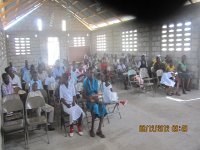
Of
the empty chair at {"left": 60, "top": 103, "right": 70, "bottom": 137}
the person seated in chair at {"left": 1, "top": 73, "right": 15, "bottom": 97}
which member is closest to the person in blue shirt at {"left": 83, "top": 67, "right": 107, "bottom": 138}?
the empty chair at {"left": 60, "top": 103, "right": 70, "bottom": 137}

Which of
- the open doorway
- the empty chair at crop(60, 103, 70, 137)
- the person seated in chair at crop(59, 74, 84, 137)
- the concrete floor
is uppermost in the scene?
the open doorway

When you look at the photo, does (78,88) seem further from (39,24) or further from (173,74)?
(39,24)

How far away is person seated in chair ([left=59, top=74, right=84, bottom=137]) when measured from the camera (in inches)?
173

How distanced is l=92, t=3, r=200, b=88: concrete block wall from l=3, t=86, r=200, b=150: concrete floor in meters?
2.46

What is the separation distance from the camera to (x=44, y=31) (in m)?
16.2

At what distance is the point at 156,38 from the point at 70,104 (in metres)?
6.96

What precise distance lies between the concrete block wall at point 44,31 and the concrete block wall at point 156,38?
342cm

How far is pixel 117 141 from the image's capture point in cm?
411

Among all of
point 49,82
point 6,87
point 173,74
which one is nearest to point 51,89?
point 49,82

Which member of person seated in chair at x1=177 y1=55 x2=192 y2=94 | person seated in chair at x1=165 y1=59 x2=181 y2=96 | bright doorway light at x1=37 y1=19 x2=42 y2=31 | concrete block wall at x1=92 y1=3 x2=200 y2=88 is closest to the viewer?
person seated in chair at x1=165 y1=59 x2=181 y2=96

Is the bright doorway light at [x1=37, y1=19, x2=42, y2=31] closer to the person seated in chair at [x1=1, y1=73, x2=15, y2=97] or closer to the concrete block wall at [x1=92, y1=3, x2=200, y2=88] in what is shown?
the concrete block wall at [x1=92, y1=3, x2=200, y2=88]

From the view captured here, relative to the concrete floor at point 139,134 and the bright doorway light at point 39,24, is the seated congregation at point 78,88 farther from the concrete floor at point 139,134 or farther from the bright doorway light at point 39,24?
the bright doorway light at point 39,24

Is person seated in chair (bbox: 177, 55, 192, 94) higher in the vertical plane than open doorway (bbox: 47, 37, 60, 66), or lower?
lower
